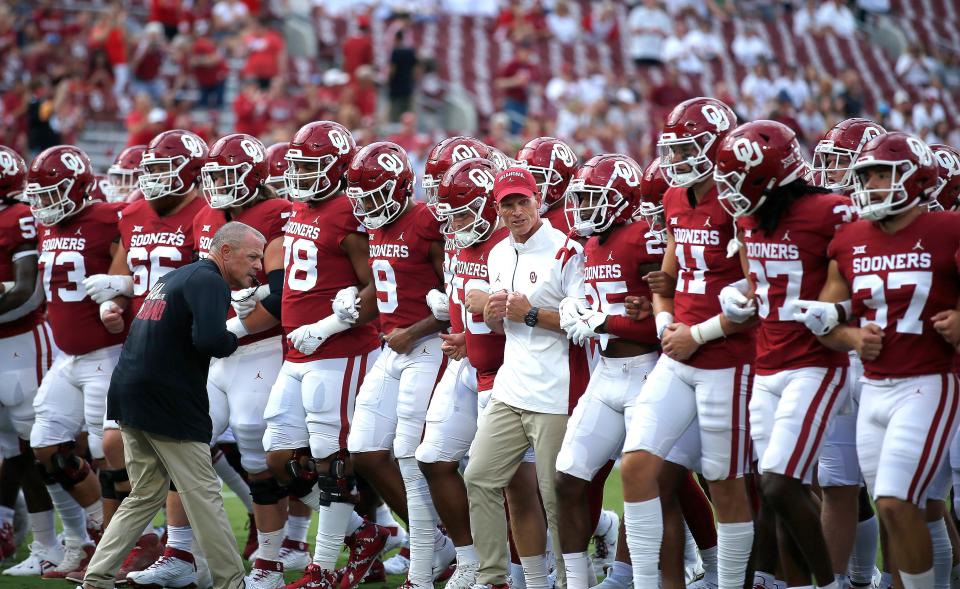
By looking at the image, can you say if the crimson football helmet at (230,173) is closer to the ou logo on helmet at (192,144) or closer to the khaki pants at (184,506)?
the ou logo on helmet at (192,144)

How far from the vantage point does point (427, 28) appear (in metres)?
20.7

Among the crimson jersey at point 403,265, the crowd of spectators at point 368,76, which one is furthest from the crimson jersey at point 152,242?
the crowd of spectators at point 368,76

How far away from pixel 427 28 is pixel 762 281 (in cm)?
1609

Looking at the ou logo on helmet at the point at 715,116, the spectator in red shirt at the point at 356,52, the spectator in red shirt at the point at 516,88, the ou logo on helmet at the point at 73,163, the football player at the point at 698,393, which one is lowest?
the football player at the point at 698,393

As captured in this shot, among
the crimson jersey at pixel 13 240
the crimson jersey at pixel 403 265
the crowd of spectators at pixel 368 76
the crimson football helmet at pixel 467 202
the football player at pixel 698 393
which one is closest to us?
the football player at pixel 698 393

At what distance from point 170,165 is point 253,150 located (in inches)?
19.8

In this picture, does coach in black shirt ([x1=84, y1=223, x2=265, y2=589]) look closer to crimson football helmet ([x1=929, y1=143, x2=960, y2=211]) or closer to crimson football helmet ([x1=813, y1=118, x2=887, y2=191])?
crimson football helmet ([x1=813, y1=118, x2=887, y2=191])

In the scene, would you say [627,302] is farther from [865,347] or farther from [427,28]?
[427,28]

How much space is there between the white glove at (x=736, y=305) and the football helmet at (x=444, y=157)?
1.81 metres

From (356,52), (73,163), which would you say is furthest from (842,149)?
(356,52)

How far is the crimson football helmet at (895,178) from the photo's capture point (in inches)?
196

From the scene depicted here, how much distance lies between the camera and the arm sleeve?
Result: 5.79m

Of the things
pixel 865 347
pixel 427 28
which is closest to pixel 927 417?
pixel 865 347

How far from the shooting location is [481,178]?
6281 millimetres
